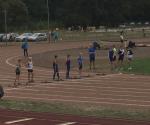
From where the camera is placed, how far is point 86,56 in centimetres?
5078

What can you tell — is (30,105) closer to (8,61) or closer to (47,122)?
(47,122)

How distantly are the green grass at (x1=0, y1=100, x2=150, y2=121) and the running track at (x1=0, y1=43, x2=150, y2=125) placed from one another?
1.88 metres

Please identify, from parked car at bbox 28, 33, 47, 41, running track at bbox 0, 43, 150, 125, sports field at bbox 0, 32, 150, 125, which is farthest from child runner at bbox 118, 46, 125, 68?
parked car at bbox 28, 33, 47, 41

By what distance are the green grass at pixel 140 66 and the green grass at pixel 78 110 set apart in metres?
14.5

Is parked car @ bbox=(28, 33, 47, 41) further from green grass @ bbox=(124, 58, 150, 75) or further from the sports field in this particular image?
the sports field

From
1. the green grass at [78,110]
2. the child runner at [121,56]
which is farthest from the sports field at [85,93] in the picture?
the child runner at [121,56]

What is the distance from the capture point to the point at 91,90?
2973 cm

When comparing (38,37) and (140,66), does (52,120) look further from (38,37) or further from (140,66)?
(38,37)

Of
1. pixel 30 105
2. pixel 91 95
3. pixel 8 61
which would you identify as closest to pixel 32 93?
pixel 91 95

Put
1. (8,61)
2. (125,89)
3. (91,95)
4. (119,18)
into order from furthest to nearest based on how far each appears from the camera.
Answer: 1. (119,18)
2. (8,61)
3. (125,89)
4. (91,95)

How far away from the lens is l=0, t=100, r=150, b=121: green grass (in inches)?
822

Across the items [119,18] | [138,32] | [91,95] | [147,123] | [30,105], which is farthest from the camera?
[119,18]

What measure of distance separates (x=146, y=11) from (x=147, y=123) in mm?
95240

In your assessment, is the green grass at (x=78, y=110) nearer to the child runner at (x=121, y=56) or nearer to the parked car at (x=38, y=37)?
the child runner at (x=121, y=56)
